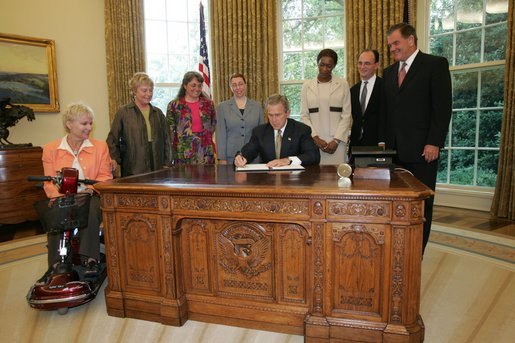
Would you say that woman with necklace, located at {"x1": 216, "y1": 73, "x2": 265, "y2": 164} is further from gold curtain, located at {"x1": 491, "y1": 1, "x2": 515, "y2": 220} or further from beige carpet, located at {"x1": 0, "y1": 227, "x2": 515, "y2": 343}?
gold curtain, located at {"x1": 491, "y1": 1, "x2": 515, "y2": 220}

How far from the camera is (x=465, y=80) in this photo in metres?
4.70

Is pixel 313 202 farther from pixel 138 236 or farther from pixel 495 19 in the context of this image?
pixel 495 19

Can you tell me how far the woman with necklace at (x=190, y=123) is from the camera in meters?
3.36

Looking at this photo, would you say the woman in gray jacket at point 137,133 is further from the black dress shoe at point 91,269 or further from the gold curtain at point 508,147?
the gold curtain at point 508,147

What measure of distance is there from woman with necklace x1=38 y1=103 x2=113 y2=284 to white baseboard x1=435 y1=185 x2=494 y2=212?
4.18 metres

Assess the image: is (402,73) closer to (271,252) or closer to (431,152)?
(431,152)

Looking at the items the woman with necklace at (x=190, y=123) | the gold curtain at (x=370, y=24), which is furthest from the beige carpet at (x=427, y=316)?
the gold curtain at (x=370, y=24)

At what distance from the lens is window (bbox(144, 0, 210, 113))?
5.71 meters

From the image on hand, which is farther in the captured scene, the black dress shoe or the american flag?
the american flag

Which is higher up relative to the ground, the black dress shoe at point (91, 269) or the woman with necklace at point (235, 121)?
the woman with necklace at point (235, 121)

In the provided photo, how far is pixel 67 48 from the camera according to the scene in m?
5.27

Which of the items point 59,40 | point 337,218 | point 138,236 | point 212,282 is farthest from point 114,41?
point 337,218

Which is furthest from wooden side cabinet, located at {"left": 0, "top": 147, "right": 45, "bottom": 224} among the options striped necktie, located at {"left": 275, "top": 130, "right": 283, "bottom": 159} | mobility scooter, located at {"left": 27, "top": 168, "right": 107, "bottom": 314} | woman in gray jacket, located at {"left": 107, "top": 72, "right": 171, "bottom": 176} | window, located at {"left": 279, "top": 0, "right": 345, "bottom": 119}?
window, located at {"left": 279, "top": 0, "right": 345, "bottom": 119}

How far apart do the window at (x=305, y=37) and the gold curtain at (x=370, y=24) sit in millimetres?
308
